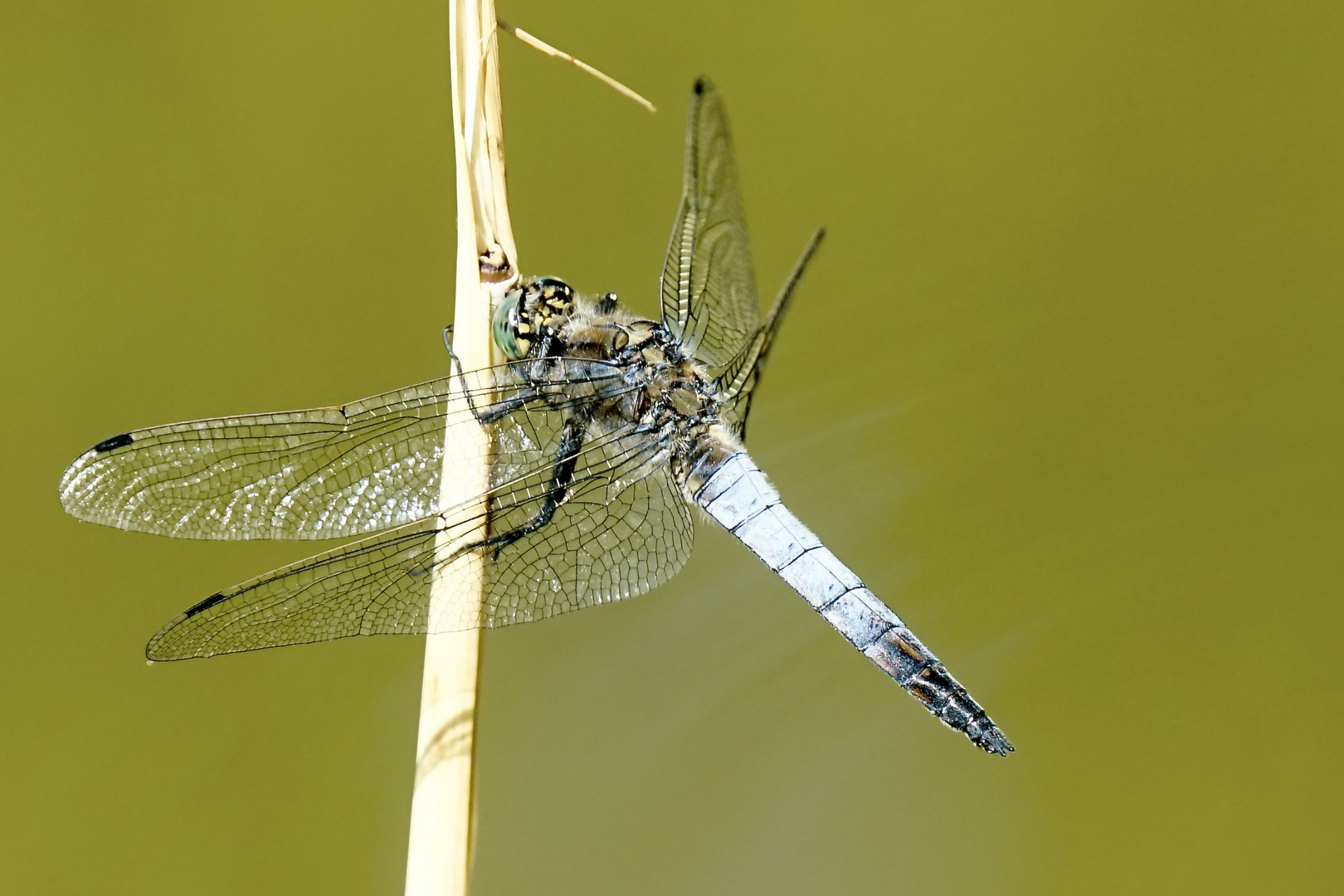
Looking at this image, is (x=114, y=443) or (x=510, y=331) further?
(x=510, y=331)

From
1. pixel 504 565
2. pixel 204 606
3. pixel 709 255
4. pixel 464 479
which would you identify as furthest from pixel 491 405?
pixel 709 255

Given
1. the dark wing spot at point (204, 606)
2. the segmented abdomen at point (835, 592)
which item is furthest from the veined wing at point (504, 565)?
the segmented abdomen at point (835, 592)

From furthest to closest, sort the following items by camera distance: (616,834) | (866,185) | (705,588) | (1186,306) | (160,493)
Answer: (866,185)
(1186,306)
(705,588)
(616,834)
(160,493)

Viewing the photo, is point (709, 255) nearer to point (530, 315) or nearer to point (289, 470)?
point (530, 315)

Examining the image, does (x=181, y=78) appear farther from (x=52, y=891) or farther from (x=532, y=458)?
(x=52, y=891)

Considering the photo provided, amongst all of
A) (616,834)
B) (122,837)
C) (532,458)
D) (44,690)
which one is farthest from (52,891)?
(532,458)
